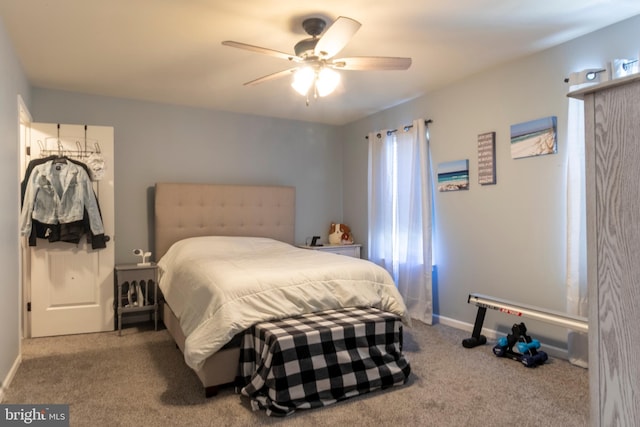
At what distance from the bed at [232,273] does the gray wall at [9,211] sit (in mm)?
1029

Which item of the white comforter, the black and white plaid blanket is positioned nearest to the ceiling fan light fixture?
the white comforter

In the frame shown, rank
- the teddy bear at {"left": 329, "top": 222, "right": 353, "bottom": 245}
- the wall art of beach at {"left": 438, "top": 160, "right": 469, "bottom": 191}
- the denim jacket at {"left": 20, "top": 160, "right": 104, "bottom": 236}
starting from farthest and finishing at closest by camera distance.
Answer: the teddy bear at {"left": 329, "top": 222, "right": 353, "bottom": 245} < the wall art of beach at {"left": 438, "top": 160, "right": 469, "bottom": 191} < the denim jacket at {"left": 20, "top": 160, "right": 104, "bottom": 236}

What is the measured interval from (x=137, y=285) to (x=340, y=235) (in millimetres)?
2413

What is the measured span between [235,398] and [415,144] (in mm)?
2926

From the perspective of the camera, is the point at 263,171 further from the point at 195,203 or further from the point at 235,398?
the point at 235,398

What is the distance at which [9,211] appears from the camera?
102 inches

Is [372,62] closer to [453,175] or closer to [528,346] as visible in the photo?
[453,175]

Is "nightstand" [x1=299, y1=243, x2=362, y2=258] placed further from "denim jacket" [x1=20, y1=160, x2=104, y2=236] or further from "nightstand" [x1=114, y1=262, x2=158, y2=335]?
"denim jacket" [x1=20, y1=160, x2=104, y2=236]

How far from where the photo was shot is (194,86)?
3.79 metres

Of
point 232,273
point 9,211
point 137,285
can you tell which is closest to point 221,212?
point 137,285

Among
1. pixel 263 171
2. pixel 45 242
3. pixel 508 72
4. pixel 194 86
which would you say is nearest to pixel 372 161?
pixel 263 171

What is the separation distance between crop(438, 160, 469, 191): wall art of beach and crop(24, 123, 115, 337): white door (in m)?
3.21

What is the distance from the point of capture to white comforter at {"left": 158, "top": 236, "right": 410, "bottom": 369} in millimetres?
2354

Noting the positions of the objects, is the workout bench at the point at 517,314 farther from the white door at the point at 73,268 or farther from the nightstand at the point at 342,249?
the white door at the point at 73,268
